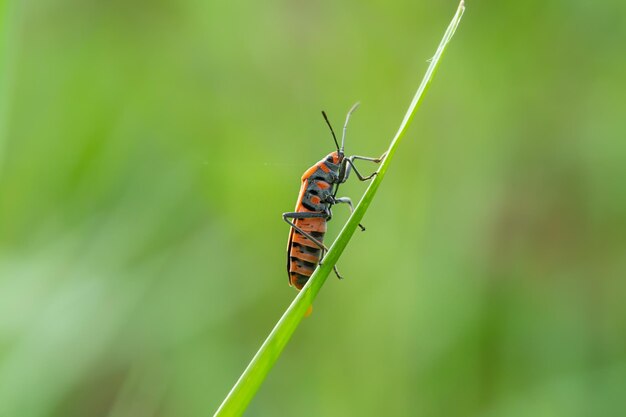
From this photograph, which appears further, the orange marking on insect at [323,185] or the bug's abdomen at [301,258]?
the orange marking on insect at [323,185]

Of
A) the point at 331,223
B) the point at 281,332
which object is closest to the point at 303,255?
the point at 331,223

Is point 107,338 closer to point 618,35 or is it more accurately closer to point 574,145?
point 574,145

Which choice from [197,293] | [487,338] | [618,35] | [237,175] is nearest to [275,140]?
[237,175]

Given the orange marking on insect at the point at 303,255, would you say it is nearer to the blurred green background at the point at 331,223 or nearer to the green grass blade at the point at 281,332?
the blurred green background at the point at 331,223

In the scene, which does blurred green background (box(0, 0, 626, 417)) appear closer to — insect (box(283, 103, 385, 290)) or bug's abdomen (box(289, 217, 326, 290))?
insect (box(283, 103, 385, 290))

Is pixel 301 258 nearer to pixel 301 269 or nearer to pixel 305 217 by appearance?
pixel 301 269

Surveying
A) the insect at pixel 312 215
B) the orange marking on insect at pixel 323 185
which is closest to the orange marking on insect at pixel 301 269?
the insect at pixel 312 215

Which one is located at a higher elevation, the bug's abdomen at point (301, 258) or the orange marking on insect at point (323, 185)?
the orange marking on insect at point (323, 185)

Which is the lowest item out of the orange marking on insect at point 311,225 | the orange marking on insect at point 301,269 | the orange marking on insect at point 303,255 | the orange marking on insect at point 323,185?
the orange marking on insect at point 301,269
